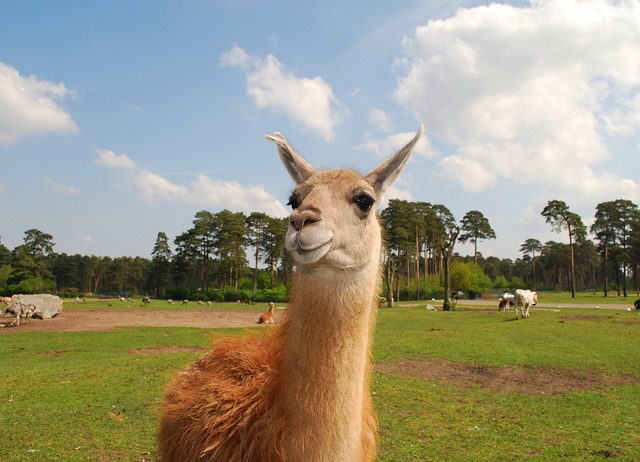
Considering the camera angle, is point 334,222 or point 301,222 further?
point 334,222

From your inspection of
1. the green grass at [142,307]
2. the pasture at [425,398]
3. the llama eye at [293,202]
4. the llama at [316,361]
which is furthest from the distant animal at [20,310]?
the llama eye at [293,202]

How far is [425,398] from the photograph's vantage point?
9.30 meters

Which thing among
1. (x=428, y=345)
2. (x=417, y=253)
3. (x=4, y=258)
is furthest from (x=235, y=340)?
(x=4, y=258)

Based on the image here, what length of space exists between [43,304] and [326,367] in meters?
29.1

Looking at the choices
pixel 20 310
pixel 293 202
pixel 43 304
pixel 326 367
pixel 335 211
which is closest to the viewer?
pixel 326 367

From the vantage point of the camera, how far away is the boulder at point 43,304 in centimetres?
2548

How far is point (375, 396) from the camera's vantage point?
9.27 metres

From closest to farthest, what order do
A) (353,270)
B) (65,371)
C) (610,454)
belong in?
(353,270)
(610,454)
(65,371)

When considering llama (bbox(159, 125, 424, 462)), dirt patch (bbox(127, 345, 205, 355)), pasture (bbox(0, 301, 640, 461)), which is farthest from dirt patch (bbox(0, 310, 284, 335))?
llama (bbox(159, 125, 424, 462))

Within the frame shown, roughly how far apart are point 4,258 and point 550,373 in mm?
112386

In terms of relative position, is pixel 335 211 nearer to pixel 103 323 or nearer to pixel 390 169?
pixel 390 169

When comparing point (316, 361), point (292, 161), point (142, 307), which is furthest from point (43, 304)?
point (316, 361)

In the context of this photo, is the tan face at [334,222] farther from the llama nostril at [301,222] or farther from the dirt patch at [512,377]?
the dirt patch at [512,377]

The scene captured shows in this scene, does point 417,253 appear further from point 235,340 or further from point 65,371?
point 235,340
